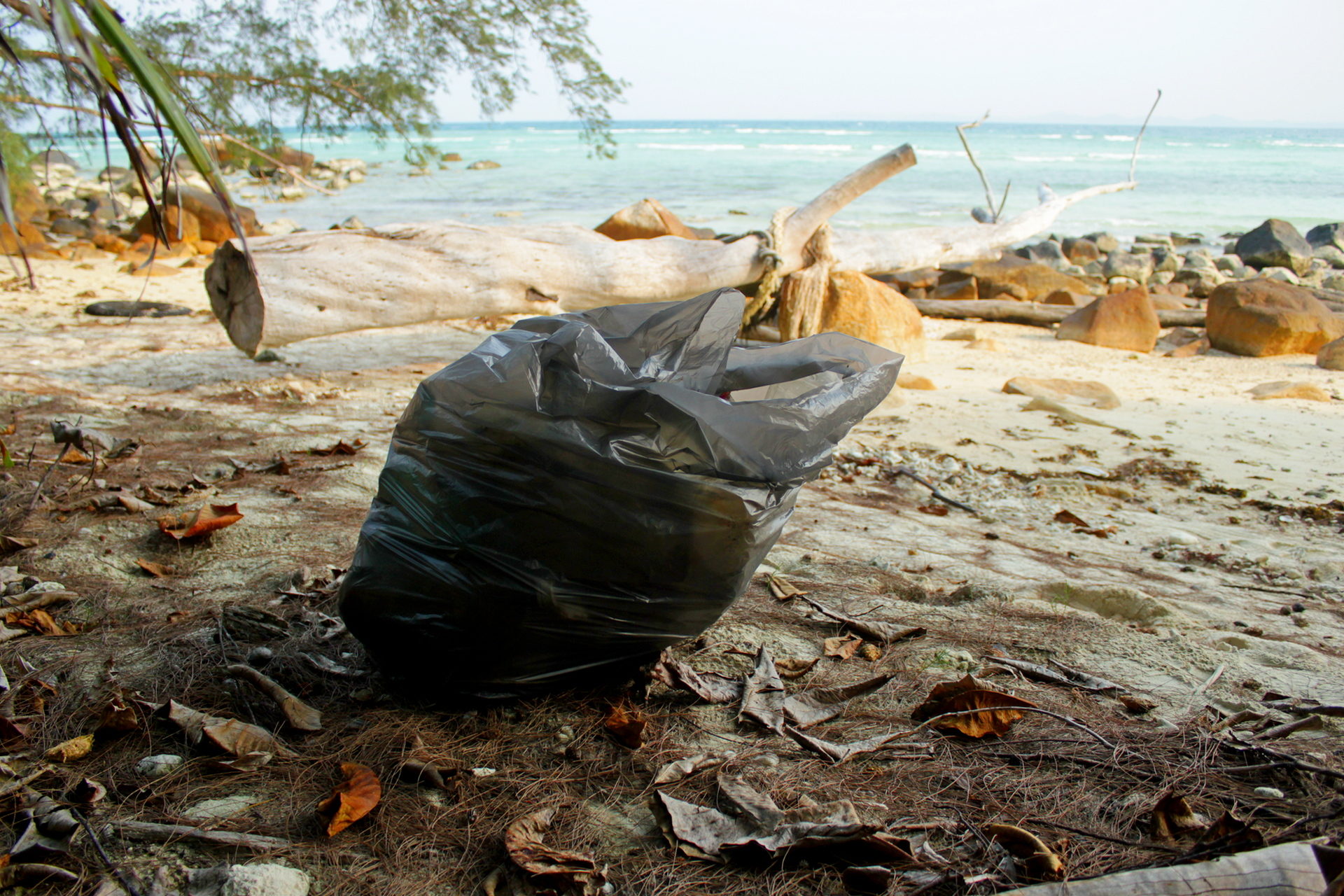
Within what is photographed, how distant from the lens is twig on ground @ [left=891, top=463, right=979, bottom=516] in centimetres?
338

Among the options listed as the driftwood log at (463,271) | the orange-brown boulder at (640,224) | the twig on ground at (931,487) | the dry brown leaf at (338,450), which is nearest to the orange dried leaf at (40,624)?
the dry brown leaf at (338,450)

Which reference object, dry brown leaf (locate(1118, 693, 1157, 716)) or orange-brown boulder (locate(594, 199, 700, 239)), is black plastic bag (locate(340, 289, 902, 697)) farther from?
orange-brown boulder (locate(594, 199, 700, 239))

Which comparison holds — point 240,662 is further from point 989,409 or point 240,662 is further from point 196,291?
point 196,291

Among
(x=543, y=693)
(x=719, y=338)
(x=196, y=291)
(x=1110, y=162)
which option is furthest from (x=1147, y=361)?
(x=1110, y=162)

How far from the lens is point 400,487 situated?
5.59 ft

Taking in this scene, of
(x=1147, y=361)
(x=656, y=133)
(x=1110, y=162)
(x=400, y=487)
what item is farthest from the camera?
(x=656, y=133)

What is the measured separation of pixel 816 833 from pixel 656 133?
6840cm

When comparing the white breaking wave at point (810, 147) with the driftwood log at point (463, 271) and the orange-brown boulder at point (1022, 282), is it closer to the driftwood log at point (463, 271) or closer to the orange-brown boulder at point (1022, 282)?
the orange-brown boulder at point (1022, 282)

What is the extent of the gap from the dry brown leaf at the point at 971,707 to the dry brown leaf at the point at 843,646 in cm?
27

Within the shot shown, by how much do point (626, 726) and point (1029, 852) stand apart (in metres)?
0.74

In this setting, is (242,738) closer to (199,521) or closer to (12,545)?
(199,521)

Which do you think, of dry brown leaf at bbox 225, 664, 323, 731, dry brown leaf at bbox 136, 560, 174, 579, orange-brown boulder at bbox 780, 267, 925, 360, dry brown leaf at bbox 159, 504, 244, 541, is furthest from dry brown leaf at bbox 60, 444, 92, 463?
orange-brown boulder at bbox 780, 267, 925, 360

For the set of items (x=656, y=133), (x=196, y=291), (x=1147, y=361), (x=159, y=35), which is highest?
(x=656, y=133)

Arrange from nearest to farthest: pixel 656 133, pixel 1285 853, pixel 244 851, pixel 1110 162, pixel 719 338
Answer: pixel 1285 853 < pixel 244 851 < pixel 719 338 < pixel 1110 162 < pixel 656 133
